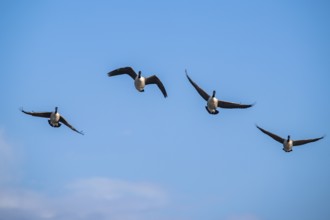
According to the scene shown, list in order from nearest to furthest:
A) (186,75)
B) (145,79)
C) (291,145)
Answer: (186,75), (145,79), (291,145)

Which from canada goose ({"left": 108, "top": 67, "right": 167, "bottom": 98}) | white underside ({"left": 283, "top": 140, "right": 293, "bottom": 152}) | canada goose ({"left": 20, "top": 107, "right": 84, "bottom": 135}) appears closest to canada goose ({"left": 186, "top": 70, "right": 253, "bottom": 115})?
canada goose ({"left": 108, "top": 67, "right": 167, "bottom": 98})

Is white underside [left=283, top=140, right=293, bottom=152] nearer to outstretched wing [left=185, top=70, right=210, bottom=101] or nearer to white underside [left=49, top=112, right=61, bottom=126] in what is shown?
outstretched wing [left=185, top=70, right=210, bottom=101]

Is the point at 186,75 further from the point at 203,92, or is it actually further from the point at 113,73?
the point at 113,73

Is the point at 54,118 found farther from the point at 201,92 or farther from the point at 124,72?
the point at 201,92

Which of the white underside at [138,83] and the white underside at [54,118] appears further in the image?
the white underside at [54,118]

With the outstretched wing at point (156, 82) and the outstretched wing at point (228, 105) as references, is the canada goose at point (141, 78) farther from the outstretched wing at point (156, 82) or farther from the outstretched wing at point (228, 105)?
A: the outstretched wing at point (228, 105)

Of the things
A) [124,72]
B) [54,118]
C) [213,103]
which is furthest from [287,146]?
[54,118]

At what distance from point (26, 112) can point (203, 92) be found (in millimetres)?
17343

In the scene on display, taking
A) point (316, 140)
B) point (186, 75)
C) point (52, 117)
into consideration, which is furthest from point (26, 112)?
point (316, 140)

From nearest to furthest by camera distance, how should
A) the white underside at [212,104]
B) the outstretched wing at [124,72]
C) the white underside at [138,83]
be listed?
the white underside at [212,104]
the white underside at [138,83]
the outstretched wing at [124,72]

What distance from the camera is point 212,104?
64500 mm

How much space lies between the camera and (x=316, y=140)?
69.6 m

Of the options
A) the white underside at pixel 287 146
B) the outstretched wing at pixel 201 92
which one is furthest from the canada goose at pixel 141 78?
the white underside at pixel 287 146

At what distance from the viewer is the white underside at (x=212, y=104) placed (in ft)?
212
